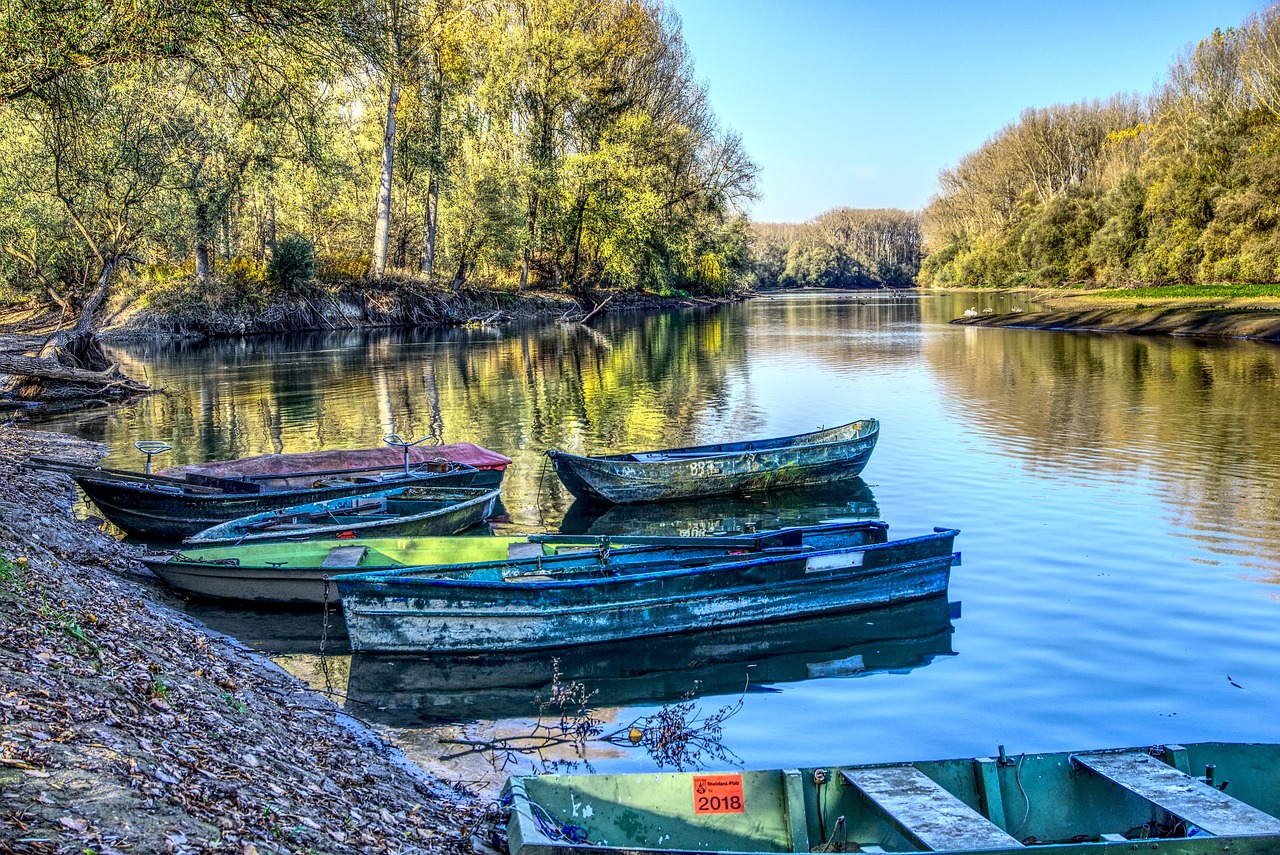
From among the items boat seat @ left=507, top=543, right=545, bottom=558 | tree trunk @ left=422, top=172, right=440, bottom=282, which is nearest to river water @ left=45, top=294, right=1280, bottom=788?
boat seat @ left=507, top=543, right=545, bottom=558

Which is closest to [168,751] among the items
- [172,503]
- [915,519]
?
[172,503]

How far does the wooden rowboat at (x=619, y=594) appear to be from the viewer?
1078 centimetres

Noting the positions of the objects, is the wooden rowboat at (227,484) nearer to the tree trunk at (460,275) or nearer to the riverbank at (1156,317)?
the riverbank at (1156,317)

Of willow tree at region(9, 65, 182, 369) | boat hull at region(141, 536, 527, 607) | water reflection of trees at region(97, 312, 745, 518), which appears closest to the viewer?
boat hull at region(141, 536, 527, 607)

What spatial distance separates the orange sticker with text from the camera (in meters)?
5.88

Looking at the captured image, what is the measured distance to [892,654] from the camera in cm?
1148

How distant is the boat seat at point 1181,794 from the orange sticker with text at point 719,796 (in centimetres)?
222

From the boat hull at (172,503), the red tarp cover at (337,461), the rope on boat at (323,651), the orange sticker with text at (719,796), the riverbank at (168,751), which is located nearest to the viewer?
the riverbank at (168,751)

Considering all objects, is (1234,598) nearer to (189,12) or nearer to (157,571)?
(157,571)

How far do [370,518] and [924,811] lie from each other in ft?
34.7

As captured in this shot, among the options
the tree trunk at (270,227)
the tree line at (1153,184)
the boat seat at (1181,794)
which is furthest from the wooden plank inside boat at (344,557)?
the tree line at (1153,184)

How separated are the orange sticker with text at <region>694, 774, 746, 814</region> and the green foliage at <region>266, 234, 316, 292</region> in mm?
52326

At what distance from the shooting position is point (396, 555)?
13.1m

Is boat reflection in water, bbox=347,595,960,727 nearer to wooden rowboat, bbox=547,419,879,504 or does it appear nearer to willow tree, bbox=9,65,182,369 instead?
wooden rowboat, bbox=547,419,879,504
